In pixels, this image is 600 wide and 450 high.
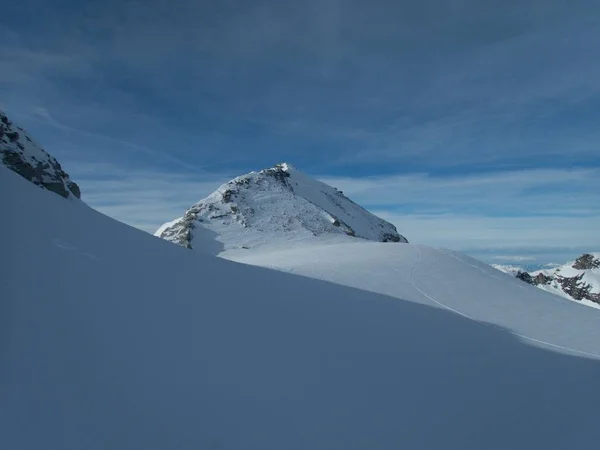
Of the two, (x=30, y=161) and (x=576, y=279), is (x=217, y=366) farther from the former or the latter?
(x=576, y=279)

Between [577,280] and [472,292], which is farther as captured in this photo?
[577,280]

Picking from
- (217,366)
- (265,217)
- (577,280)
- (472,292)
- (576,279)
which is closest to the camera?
(217,366)

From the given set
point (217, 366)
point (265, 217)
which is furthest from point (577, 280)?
point (217, 366)

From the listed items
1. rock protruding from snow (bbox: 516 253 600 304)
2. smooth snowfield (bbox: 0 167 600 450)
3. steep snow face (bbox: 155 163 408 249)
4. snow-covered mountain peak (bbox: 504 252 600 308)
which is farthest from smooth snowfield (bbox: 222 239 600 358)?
rock protruding from snow (bbox: 516 253 600 304)

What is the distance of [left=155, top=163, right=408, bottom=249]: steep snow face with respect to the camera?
36312 mm

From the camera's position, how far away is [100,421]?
12.3 ft

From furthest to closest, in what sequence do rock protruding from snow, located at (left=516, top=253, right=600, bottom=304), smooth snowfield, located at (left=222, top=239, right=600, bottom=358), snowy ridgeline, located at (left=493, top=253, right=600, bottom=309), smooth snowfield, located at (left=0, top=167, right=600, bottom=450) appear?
rock protruding from snow, located at (left=516, top=253, right=600, bottom=304) < snowy ridgeline, located at (left=493, top=253, right=600, bottom=309) < smooth snowfield, located at (left=222, top=239, right=600, bottom=358) < smooth snowfield, located at (left=0, top=167, right=600, bottom=450)

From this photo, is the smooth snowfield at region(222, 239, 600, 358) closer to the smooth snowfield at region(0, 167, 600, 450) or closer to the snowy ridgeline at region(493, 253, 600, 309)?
the smooth snowfield at region(0, 167, 600, 450)

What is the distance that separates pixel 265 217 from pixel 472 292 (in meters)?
30.5

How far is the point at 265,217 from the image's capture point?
4125 centimetres

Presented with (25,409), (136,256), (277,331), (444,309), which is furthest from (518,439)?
(136,256)

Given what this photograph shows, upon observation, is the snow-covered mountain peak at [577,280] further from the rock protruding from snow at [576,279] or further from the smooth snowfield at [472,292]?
the smooth snowfield at [472,292]

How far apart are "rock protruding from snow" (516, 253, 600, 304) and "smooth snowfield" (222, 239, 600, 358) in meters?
66.4

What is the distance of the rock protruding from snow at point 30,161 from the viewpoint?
982 centimetres
